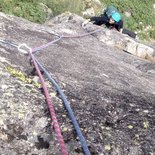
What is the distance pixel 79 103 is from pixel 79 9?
15.1m

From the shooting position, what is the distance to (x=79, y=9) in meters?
19.4

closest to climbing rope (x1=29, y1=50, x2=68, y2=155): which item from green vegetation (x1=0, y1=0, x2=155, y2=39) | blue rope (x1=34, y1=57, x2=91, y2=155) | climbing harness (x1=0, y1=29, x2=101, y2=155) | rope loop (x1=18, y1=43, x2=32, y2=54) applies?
climbing harness (x1=0, y1=29, x2=101, y2=155)

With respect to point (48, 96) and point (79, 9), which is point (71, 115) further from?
point (79, 9)

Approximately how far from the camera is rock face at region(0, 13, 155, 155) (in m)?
4.02

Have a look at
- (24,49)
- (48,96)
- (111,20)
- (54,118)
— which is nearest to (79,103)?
(48,96)

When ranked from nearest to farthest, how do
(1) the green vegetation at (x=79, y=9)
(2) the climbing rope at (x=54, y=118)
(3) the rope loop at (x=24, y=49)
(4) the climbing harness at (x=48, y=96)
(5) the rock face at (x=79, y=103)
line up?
(2) the climbing rope at (x=54, y=118), (4) the climbing harness at (x=48, y=96), (5) the rock face at (x=79, y=103), (3) the rope loop at (x=24, y=49), (1) the green vegetation at (x=79, y=9)

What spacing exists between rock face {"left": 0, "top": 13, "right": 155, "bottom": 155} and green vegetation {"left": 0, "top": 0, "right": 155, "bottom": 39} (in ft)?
27.5

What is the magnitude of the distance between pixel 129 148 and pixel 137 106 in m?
1.00

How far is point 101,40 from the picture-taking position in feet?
Result: 30.5

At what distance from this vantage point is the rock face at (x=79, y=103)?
4.02 metres

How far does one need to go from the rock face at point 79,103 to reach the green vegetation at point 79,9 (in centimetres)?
838

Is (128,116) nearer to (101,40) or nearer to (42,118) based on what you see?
(42,118)

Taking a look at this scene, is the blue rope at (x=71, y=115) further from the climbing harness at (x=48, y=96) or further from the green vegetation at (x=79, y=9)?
the green vegetation at (x=79, y=9)

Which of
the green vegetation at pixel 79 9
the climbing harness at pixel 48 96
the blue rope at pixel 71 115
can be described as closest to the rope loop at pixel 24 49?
the climbing harness at pixel 48 96
